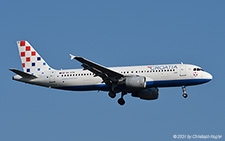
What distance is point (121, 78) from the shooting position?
161 feet

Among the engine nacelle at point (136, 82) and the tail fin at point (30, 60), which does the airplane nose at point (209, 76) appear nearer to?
the engine nacelle at point (136, 82)

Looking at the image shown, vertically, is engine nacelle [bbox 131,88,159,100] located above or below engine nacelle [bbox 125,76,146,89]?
below

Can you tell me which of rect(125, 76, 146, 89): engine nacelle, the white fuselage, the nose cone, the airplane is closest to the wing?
the airplane

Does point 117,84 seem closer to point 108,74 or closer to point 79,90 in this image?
point 108,74

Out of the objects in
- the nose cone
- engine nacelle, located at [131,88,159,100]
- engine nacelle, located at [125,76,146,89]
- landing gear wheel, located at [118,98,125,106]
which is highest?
the nose cone

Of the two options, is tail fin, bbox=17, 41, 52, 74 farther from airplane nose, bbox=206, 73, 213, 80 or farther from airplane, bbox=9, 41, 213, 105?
airplane nose, bbox=206, 73, 213, 80

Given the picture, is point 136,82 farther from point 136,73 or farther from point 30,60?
point 30,60

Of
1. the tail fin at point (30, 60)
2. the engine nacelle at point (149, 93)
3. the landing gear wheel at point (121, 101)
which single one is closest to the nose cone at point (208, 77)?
the engine nacelle at point (149, 93)

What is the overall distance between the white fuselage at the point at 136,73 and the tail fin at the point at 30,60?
6.03ft

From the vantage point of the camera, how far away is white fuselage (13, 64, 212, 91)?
4894cm

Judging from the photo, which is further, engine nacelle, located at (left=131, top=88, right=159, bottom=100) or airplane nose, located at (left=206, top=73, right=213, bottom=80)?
engine nacelle, located at (left=131, top=88, right=159, bottom=100)

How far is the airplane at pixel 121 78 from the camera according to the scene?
1902 inches

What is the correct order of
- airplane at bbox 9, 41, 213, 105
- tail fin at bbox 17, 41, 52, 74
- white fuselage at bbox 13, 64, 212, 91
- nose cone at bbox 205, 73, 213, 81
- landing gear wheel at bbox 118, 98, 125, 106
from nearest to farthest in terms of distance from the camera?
airplane at bbox 9, 41, 213, 105
white fuselage at bbox 13, 64, 212, 91
nose cone at bbox 205, 73, 213, 81
landing gear wheel at bbox 118, 98, 125, 106
tail fin at bbox 17, 41, 52, 74

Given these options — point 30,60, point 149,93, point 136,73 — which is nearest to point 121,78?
point 136,73
